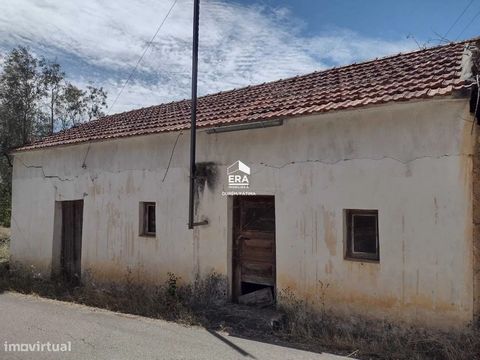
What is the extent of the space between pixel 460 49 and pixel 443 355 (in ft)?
18.3

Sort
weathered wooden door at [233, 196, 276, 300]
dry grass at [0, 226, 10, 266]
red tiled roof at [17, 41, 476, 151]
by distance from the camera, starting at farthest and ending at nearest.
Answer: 1. dry grass at [0, 226, 10, 266]
2. weathered wooden door at [233, 196, 276, 300]
3. red tiled roof at [17, 41, 476, 151]

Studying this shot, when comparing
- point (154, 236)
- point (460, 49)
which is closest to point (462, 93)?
point (460, 49)

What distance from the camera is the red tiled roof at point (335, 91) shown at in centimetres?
619

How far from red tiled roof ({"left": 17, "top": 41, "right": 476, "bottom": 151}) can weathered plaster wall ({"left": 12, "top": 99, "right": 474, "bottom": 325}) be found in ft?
0.99

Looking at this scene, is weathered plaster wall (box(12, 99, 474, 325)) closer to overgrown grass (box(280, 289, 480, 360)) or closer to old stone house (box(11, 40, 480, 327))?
old stone house (box(11, 40, 480, 327))

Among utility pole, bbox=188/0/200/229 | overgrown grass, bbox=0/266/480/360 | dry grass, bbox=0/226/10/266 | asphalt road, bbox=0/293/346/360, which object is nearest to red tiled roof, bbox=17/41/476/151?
utility pole, bbox=188/0/200/229

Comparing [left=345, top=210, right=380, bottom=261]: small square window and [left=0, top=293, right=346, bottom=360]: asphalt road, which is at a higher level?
[left=345, top=210, right=380, bottom=261]: small square window

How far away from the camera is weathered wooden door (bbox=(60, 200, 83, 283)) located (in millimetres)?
11898

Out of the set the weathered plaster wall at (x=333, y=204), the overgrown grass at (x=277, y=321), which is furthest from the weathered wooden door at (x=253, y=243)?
the overgrown grass at (x=277, y=321)

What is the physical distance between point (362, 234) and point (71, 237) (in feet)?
28.4

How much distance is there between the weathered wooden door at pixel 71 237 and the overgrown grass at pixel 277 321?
1.47m

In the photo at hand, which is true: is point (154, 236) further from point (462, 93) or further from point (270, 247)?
point (462, 93)

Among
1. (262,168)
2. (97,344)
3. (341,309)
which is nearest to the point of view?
(97,344)

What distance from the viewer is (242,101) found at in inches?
390
